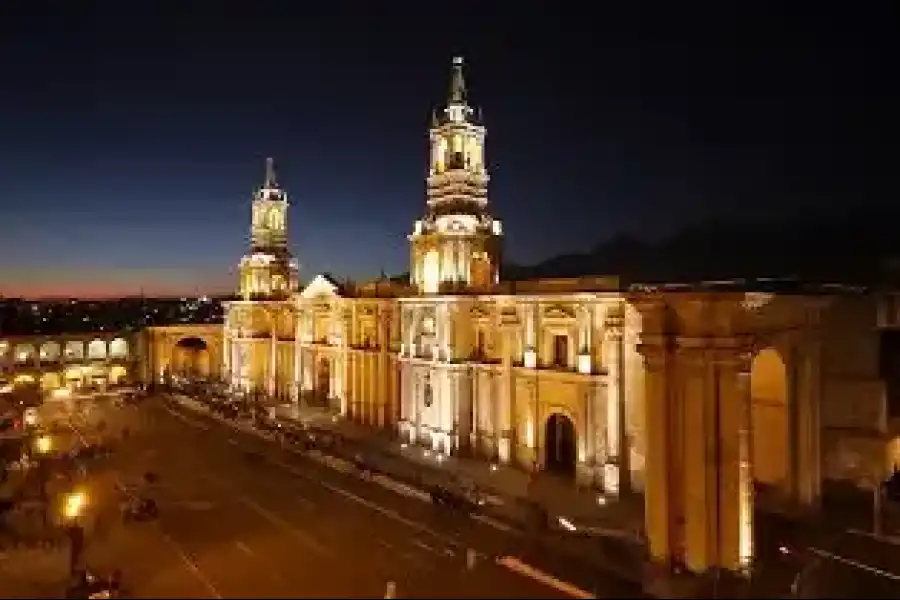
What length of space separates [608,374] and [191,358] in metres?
61.2

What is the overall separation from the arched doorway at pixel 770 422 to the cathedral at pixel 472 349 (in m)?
4.52

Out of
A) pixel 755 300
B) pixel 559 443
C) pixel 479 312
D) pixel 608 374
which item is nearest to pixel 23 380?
pixel 479 312

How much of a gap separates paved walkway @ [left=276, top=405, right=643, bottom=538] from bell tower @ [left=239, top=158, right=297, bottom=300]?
25.7m

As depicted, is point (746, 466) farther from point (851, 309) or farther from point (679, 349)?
point (851, 309)

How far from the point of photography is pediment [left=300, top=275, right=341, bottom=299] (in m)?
52.8

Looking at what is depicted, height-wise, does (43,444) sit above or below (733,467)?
below

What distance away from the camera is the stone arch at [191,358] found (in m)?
77.1

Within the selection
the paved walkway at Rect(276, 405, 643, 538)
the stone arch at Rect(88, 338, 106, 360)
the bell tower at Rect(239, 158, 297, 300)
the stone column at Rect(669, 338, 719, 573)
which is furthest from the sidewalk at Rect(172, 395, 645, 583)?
the stone arch at Rect(88, 338, 106, 360)

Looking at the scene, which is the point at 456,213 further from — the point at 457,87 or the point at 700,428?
the point at 700,428

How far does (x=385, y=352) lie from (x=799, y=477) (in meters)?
27.2

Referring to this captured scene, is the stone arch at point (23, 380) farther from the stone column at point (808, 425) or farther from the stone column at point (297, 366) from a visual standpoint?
the stone column at point (808, 425)

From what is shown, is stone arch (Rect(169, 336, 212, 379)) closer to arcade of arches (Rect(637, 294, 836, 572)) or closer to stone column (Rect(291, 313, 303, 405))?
stone column (Rect(291, 313, 303, 405))

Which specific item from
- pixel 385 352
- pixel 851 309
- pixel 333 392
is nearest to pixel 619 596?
pixel 851 309

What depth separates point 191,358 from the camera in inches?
3135
